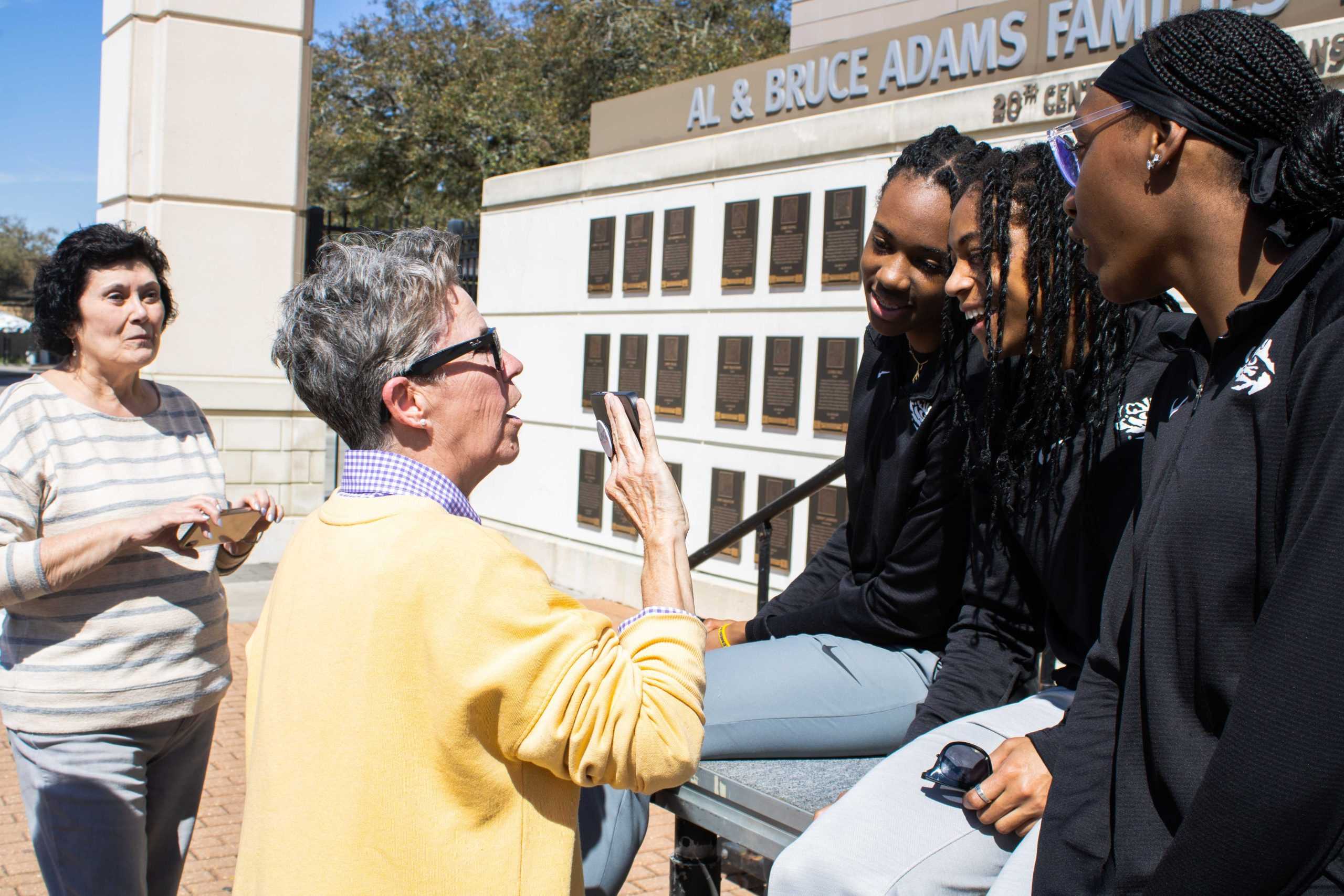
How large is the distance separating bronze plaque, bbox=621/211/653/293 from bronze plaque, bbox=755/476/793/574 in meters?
1.85

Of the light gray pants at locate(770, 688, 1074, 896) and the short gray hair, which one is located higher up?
the short gray hair

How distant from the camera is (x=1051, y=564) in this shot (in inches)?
83.0

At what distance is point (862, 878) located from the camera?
6.01 feet

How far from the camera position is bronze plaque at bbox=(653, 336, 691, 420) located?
314 inches

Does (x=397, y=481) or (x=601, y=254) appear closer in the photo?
(x=397, y=481)

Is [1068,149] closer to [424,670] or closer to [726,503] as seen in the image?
[424,670]

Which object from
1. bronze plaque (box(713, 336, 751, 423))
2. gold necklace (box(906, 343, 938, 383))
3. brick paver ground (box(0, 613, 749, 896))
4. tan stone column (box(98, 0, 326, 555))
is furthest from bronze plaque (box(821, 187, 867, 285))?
gold necklace (box(906, 343, 938, 383))

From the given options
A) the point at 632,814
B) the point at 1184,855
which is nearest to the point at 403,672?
the point at 632,814

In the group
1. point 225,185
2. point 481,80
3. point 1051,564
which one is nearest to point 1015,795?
point 1051,564

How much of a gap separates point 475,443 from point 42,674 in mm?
1541

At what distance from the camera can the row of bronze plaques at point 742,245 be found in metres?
6.80

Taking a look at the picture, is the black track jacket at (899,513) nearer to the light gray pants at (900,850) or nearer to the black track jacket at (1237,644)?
the light gray pants at (900,850)

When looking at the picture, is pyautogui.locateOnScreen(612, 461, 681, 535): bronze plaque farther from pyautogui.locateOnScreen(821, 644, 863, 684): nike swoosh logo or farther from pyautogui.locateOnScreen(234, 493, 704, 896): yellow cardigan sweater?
pyautogui.locateOnScreen(234, 493, 704, 896): yellow cardigan sweater

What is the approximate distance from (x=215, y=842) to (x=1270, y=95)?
14.4 feet
